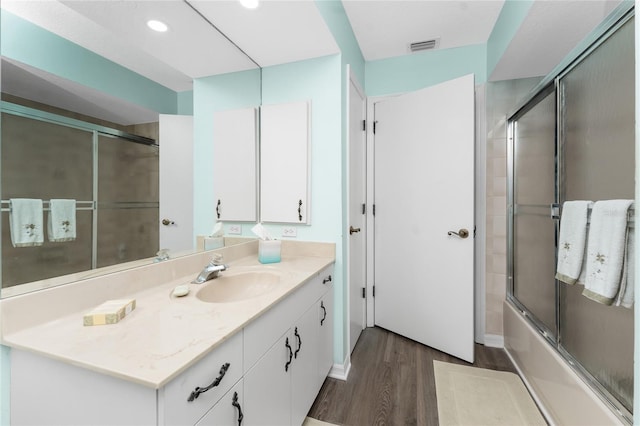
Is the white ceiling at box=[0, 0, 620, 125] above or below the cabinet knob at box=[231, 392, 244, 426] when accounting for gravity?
above

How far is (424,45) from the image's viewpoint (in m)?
2.18

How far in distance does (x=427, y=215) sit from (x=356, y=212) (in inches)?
21.7

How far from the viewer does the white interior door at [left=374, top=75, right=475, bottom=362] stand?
1.92m

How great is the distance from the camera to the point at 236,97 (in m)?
1.66

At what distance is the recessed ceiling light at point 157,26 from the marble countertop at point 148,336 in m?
1.10

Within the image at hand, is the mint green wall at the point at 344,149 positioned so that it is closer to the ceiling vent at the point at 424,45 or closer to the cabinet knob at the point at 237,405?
the ceiling vent at the point at 424,45

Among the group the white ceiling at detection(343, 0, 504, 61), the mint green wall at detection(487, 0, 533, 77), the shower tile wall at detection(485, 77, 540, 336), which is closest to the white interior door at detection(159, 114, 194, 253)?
the white ceiling at detection(343, 0, 504, 61)

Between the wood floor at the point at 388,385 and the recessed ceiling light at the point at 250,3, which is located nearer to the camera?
the recessed ceiling light at the point at 250,3

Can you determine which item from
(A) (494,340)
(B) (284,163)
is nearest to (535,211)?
(A) (494,340)

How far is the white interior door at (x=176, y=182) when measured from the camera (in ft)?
3.81

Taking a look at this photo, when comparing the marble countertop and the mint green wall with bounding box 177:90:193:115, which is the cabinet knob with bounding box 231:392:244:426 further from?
the mint green wall with bounding box 177:90:193:115

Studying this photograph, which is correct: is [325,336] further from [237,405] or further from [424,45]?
[424,45]

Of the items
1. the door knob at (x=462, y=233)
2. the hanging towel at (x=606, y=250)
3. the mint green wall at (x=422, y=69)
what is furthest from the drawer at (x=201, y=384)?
the mint green wall at (x=422, y=69)

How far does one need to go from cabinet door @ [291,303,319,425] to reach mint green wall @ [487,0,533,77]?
197 centimetres
